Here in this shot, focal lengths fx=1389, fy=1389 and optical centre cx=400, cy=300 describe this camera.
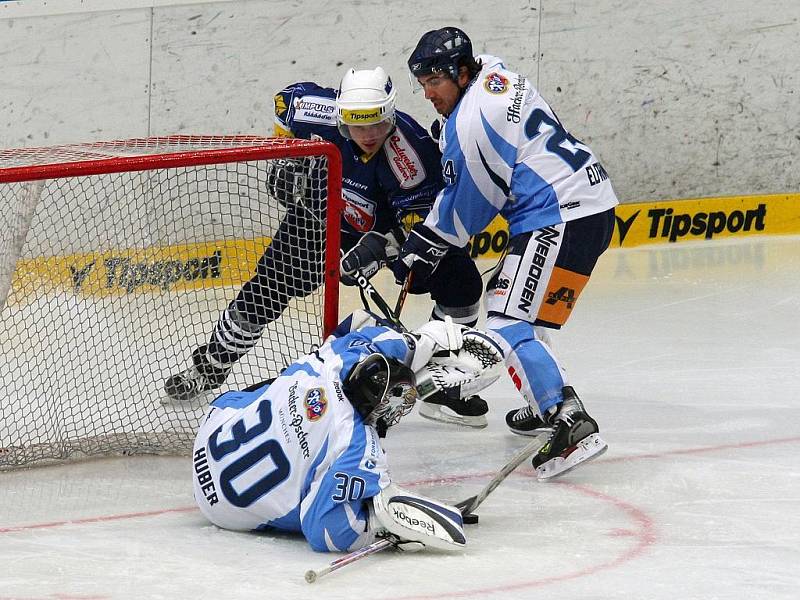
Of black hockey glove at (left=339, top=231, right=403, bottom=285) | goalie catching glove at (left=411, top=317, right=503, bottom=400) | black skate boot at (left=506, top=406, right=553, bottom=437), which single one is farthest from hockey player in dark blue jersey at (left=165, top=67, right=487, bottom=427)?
goalie catching glove at (left=411, top=317, right=503, bottom=400)

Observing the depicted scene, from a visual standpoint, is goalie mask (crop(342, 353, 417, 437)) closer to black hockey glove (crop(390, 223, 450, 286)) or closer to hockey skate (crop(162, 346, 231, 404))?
black hockey glove (crop(390, 223, 450, 286))

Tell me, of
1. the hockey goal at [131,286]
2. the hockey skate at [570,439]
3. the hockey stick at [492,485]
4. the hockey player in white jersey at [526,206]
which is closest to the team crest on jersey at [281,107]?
the hockey goal at [131,286]

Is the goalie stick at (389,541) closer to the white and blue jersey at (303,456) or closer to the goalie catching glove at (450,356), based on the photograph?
the white and blue jersey at (303,456)

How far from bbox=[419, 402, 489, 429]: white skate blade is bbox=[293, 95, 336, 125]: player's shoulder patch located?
871 millimetres

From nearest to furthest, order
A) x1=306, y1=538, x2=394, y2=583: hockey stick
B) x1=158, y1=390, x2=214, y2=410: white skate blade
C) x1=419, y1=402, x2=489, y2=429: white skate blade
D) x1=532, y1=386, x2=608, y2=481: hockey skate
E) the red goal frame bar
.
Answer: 1. x1=306, y1=538, x2=394, y2=583: hockey stick
2. the red goal frame bar
3. x1=532, y1=386, x2=608, y2=481: hockey skate
4. x1=158, y1=390, x2=214, y2=410: white skate blade
5. x1=419, y1=402, x2=489, y2=429: white skate blade

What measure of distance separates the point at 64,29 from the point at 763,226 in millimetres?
3142

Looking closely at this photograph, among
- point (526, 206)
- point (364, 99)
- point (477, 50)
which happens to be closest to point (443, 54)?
point (364, 99)

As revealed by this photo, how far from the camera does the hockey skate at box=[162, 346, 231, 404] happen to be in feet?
12.5

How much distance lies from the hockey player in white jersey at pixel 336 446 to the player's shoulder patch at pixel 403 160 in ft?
3.06

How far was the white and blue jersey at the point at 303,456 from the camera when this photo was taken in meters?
2.78

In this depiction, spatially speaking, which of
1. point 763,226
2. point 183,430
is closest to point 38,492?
point 183,430

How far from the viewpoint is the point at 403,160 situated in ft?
12.7

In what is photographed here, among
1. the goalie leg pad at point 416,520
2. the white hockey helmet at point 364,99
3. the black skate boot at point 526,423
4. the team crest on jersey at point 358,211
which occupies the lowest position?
the black skate boot at point 526,423

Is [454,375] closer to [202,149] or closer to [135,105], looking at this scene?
[202,149]
